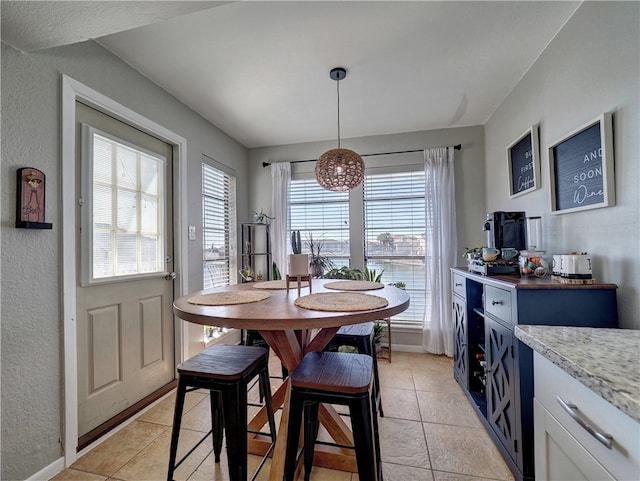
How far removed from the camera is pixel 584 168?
157 centimetres

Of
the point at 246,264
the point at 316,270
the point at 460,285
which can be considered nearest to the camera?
the point at 460,285

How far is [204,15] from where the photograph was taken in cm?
160

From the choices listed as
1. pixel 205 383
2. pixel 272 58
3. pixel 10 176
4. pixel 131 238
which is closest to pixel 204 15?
pixel 272 58

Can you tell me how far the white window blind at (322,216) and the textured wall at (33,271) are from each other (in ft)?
7.31

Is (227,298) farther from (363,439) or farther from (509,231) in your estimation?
(509,231)

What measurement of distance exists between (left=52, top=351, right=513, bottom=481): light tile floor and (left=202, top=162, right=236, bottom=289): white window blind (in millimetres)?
1214

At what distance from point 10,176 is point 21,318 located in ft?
2.27

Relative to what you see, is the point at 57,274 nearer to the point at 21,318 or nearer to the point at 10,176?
the point at 21,318

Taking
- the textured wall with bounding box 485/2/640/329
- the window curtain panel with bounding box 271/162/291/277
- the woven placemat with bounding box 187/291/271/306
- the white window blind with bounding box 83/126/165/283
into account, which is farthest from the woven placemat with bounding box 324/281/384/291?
the window curtain panel with bounding box 271/162/291/277

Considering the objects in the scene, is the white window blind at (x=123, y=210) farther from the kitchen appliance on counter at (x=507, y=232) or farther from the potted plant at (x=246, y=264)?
the kitchen appliance on counter at (x=507, y=232)

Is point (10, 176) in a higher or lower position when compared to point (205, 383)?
higher

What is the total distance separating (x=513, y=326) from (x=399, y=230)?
6.58 ft

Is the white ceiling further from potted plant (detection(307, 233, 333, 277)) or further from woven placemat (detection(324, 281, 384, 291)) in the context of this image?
woven placemat (detection(324, 281, 384, 291))

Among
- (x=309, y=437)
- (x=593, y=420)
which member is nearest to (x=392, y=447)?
(x=309, y=437)
